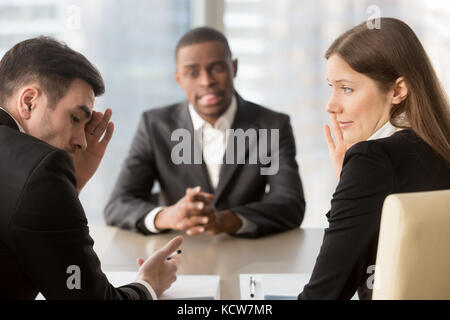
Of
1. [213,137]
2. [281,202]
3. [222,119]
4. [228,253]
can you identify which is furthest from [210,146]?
[228,253]

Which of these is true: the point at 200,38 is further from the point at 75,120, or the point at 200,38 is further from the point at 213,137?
the point at 75,120

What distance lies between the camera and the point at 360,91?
158cm

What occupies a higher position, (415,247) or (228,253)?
(228,253)

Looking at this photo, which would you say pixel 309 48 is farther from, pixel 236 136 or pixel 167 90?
pixel 236 136

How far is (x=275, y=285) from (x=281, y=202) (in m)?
0.83

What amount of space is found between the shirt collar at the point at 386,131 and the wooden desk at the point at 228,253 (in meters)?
0.61

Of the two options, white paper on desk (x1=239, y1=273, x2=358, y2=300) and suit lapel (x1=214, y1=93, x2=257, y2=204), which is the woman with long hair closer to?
white paper on desk (x1=239, y1=273, x2=358, y2=300)

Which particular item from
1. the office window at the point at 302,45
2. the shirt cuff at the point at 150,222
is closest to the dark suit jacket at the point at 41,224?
the shirt cuff at the point at 150,222

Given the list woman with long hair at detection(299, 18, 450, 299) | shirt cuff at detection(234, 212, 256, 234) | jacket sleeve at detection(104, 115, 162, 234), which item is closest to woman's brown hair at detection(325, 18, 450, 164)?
woman with long hair at detection(299, 18, 450, 299)

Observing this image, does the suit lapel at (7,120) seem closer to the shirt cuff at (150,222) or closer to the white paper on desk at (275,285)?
the white paper on desk at (275,285)

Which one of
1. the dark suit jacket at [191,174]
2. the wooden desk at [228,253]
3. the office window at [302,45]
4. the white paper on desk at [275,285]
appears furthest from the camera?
the office window at [302,45]

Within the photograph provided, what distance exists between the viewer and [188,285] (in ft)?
5.99

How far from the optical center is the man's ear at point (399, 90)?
1.53 metres
